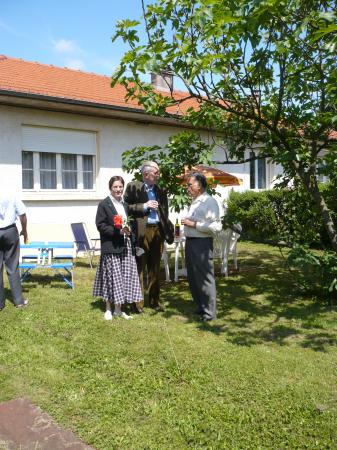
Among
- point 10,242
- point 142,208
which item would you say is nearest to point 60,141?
point 10,242

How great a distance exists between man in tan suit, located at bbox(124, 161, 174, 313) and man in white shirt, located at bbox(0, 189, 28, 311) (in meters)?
1.60

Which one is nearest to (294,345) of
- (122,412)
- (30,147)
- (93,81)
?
(122,412)

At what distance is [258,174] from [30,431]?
15140mm

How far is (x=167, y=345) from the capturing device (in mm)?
4836

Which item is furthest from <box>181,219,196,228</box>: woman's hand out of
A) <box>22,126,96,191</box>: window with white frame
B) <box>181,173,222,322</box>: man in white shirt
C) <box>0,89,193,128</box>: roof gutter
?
<box>22,126,96,191</box>: window with white frame

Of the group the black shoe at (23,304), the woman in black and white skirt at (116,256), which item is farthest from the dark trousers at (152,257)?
the black shoe at (23,304)

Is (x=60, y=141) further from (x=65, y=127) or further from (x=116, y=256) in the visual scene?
(x=116, y=256)

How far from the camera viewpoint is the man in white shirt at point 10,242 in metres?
6.20

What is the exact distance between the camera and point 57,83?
1257cm

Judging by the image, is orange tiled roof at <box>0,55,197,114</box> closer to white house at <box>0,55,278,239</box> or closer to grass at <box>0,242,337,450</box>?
white house at <box>0,55,278,239</box>

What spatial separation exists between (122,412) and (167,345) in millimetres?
1401

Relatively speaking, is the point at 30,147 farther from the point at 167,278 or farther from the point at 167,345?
the point at 167,345

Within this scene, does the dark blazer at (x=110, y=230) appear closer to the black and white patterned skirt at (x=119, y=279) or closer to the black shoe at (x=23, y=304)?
the black and white patterned skirt at (x=119, y=279)

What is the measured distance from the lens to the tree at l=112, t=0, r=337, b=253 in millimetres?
4613
